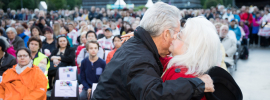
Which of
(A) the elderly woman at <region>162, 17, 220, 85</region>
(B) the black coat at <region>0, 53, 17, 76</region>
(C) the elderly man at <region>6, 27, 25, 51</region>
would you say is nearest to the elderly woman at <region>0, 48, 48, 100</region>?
(B) the black coat at <region>0, 53, 17, 76</region>

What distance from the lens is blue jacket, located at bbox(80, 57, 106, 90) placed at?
5.13 metres

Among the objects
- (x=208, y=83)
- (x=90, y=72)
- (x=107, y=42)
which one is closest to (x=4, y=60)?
(x=90, y=72)

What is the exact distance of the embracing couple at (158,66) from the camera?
154 centimetres

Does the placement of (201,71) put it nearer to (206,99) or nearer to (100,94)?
(206,99)

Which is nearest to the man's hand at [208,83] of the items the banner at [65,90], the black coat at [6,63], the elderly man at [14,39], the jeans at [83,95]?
the banner at [65,90]

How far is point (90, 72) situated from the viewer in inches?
203

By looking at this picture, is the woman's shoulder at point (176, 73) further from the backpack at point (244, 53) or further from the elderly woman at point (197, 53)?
the backpack at point (244, 53)

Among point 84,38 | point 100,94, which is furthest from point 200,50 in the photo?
point 84,38

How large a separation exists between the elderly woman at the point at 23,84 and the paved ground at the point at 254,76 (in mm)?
4275

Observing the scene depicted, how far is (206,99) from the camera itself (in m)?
1.83

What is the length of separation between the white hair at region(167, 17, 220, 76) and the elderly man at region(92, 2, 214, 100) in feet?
0.35

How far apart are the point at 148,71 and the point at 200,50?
1.45ft

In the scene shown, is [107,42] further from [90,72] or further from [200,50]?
[200,50]

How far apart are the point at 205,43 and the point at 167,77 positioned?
1.21 ft
